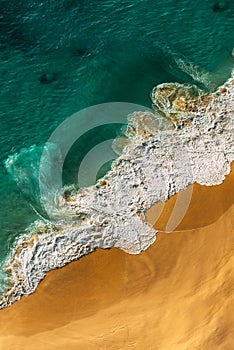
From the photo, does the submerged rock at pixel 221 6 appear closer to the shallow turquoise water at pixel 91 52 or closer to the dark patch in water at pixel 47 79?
the shallow turquoise water at pixel 91 52

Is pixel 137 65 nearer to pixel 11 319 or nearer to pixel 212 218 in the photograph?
pixel 212 218

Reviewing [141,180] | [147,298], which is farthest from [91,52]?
[147,298]

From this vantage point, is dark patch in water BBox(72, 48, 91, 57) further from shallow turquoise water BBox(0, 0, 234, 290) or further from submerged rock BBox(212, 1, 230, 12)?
submerged rock BBox(212, 1, 230, 12)

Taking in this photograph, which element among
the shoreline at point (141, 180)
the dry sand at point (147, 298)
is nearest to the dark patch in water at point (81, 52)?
the shoreline at point (141, 180)

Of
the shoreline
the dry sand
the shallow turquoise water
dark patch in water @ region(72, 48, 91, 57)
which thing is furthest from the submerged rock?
the dry sand

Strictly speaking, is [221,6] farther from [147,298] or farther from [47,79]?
[147,298]
